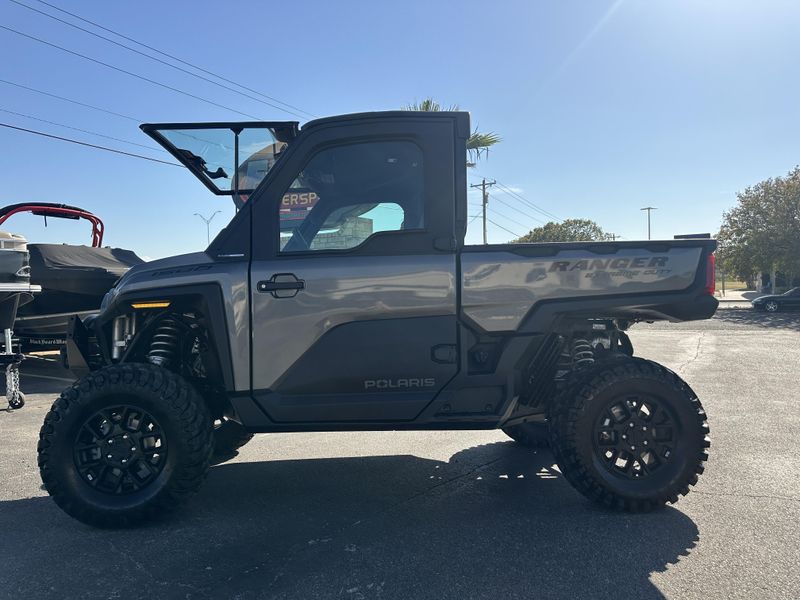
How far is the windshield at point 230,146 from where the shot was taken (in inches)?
140

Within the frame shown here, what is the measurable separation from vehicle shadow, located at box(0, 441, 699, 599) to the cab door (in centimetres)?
67

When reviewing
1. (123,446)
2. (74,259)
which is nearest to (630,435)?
(123,446)

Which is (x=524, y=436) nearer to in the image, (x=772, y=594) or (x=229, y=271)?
(x=772, y=594)

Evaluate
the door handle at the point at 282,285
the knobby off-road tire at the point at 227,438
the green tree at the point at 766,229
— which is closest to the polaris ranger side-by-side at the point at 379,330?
the door handle at the point at 282,285

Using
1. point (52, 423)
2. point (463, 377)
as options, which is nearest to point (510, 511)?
point (463, 377)

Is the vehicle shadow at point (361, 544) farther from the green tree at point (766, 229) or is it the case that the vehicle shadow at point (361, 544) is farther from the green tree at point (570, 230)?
the green tree at point (570, 230)

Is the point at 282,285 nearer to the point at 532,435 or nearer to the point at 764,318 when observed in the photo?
the point at 532,435

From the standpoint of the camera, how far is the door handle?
3174 mm

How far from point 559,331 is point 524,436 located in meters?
1.67

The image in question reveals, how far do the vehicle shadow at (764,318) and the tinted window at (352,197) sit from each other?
68.2ft

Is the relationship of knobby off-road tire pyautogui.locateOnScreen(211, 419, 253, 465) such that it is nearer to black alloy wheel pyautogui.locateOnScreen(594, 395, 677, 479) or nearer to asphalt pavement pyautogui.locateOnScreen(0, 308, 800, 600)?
asphalt pavement pyautogui.locateOnScreen(0, 308, 800, 600)

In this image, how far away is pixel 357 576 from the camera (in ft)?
8.52

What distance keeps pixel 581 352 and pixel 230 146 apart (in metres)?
2.77

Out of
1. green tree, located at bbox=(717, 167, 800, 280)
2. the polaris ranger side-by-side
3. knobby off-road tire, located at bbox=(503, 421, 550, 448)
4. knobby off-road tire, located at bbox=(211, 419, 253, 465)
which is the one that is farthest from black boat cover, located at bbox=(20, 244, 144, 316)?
green tree, located at bbox=(717, 167, 800, 280)
